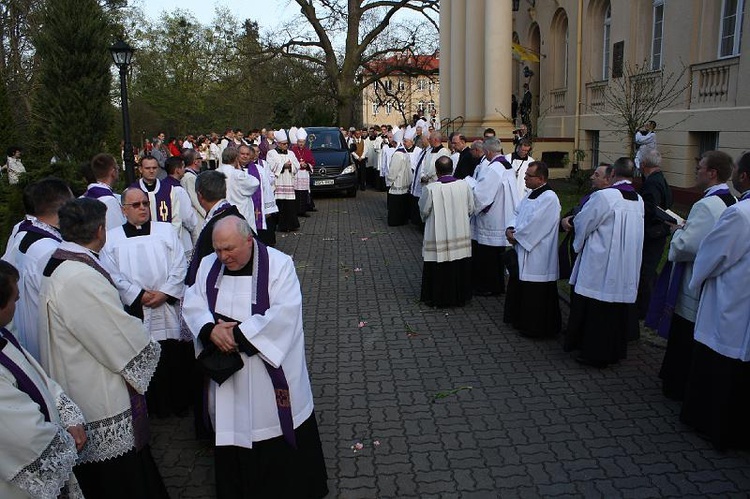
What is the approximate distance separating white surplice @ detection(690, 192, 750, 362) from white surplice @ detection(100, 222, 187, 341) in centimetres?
390

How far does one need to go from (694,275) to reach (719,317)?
13.6 inches

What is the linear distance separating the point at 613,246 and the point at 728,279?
Result: 5.19ft

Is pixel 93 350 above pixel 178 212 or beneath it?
beneath

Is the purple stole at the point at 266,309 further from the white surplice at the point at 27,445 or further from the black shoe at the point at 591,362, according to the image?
the black shoe at the point at 591,362

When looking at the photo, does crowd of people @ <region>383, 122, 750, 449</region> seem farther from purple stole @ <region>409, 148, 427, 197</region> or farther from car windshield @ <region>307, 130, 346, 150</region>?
car windshield @ <region>307, 130, 346, 150</region>

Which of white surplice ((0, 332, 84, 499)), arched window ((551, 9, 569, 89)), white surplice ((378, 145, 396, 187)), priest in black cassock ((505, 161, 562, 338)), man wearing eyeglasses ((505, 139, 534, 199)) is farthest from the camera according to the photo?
arched window ((551, 9, 569, 89))

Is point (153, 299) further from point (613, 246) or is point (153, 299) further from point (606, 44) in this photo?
point (606, 44)

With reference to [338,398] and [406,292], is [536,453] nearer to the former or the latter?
[338,398]

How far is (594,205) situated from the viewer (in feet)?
20.3

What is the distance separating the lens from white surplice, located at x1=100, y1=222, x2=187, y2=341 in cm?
507

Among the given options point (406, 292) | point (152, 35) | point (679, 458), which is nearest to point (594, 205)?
point (679, 458)

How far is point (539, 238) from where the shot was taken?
281 inches

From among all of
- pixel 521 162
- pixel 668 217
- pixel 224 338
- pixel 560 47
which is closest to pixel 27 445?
pixel 224 338

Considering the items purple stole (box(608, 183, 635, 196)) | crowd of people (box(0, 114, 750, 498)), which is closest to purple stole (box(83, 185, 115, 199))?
crowd of people (box(0, 114, 750, 498))
